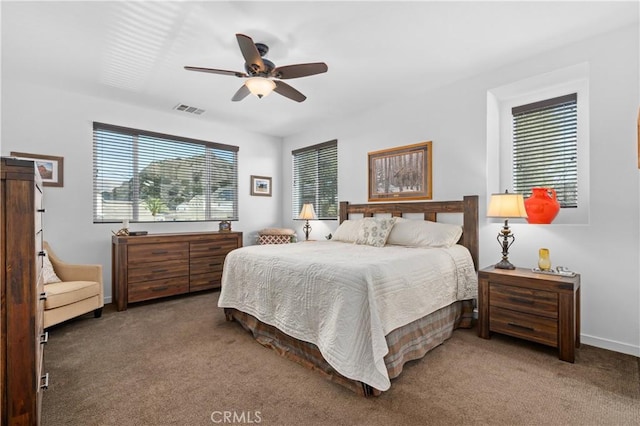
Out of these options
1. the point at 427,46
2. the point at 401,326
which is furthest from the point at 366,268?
the point at 427,46

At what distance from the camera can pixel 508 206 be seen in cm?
267

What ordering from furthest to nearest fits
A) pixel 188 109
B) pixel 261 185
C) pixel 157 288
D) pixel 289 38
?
1. pixel 261 185
2. pixel 188 109
3. pixel 157 288
4. pixel 289 38

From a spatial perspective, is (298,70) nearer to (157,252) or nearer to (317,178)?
(317,178)

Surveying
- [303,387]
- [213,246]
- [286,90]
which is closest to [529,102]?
[286,90]

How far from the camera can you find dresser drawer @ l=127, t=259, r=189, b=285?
366 centimetres

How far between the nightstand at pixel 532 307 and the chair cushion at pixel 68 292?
3817 millimetres

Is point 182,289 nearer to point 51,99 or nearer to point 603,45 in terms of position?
point 51,99

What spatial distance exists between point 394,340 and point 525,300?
1267 mm

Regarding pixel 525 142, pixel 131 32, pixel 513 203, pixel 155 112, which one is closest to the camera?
pixel 131 32

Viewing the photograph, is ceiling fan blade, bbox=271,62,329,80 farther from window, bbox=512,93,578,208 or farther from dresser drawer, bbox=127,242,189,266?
dresser drawer, bbox=127,242,189,266

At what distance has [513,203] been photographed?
2.66 metres

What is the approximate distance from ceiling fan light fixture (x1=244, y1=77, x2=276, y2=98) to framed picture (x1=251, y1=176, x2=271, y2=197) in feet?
9.36

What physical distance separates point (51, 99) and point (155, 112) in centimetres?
111

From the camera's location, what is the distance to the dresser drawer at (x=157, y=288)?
12.0ft
